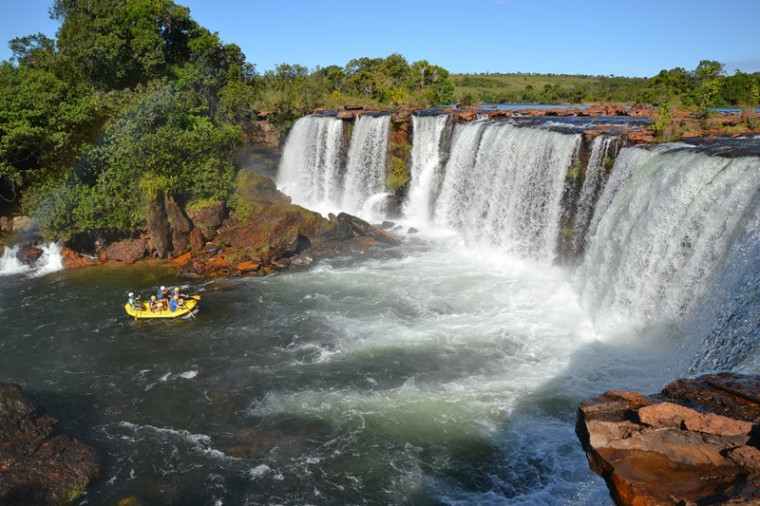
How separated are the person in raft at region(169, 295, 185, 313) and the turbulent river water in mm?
571

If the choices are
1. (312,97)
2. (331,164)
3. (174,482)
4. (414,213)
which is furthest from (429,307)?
(312,97)

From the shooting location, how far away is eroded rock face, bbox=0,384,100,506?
932 cm

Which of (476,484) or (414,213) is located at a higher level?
(414,213)

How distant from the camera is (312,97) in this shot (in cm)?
4547

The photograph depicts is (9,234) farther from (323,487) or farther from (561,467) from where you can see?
Result: (561,467)

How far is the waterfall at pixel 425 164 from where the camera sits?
26.9m

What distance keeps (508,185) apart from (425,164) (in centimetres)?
695

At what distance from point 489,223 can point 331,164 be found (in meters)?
12.3

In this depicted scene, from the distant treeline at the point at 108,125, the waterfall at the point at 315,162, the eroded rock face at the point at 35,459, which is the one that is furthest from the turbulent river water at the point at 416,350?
the waterfall at the point at 315,162

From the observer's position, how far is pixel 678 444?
4863 mm

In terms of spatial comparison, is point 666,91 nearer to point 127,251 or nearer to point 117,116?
point 117,116

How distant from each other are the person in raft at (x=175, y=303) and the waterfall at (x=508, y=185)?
1189 centimetres

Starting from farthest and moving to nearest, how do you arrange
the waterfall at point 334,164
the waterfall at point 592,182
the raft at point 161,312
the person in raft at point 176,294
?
the waterfall at point 334,164 < the person in raft at point 176,294 < the waterfall at point 592,182 < the raft at point 161,312

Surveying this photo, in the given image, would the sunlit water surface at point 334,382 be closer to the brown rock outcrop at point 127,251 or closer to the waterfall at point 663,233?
the waterfall at point 663,233
